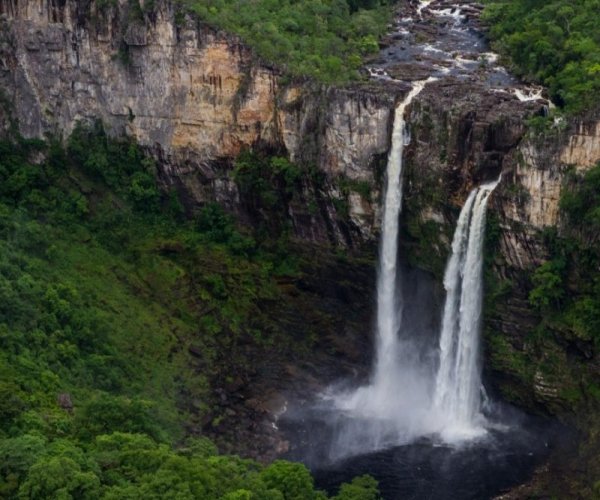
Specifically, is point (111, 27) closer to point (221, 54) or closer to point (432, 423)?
point (221, 54)

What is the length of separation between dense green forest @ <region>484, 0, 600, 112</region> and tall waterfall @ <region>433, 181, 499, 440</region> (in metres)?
4.57

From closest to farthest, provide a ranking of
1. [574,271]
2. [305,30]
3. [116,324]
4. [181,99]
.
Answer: [574,271]
[116,324]
[181,99]
[305,30]

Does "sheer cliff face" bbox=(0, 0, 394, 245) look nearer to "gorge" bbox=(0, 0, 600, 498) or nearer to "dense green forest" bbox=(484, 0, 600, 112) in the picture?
"gorge" bbox=(0, 0, 600, 498)

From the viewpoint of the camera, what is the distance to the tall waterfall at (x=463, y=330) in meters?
43.8

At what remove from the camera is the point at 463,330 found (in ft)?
149

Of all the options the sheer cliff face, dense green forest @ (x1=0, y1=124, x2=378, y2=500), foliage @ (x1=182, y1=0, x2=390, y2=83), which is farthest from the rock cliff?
dense green forest @ (x1=0, y1=124, x2=378, y2=500)

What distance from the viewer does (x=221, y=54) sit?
157 ft

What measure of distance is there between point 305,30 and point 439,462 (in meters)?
18.0

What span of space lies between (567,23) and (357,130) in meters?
9.55

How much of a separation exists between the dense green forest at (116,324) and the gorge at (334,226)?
0.16m

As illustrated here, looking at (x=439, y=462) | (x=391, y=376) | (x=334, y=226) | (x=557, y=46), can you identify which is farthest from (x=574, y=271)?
(x=557, y=46)

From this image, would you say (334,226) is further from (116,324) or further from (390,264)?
(116,324)

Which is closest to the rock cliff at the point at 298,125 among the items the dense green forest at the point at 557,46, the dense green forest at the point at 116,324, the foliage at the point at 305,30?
the foliage at the point at 305,30

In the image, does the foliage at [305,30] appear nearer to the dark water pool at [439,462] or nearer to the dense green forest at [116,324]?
the dense green forest at [116,324]
